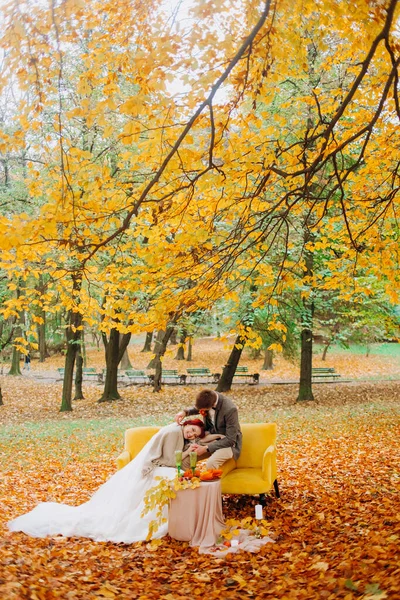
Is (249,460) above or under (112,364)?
under

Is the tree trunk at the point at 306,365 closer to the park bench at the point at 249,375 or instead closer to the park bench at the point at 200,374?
the park bench at the point at 249,375

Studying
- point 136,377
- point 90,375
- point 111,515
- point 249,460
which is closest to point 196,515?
point 111,515

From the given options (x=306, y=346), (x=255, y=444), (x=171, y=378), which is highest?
(x=306, y=346)

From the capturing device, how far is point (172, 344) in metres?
38.2

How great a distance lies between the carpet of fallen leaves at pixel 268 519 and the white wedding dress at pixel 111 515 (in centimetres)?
16

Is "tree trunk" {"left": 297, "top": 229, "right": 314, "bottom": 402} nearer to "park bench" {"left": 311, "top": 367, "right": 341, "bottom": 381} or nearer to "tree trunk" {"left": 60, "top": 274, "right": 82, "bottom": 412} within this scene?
"park bench" {"left": 311, "top": 367, "right": 341, "bottom": 381}

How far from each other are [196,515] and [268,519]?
2.95 ft

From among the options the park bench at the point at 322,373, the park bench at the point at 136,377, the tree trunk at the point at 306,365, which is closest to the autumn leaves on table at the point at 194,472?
the tree trunk at the point at 306,365

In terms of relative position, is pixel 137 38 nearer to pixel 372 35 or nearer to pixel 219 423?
pixel 372 35

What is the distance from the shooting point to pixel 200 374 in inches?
940

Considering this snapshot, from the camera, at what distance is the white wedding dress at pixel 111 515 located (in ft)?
18.9

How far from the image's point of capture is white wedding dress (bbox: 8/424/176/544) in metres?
5.75

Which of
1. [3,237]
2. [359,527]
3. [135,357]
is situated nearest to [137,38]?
[3,237]

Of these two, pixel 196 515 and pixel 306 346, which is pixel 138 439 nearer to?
pixel 196 515
